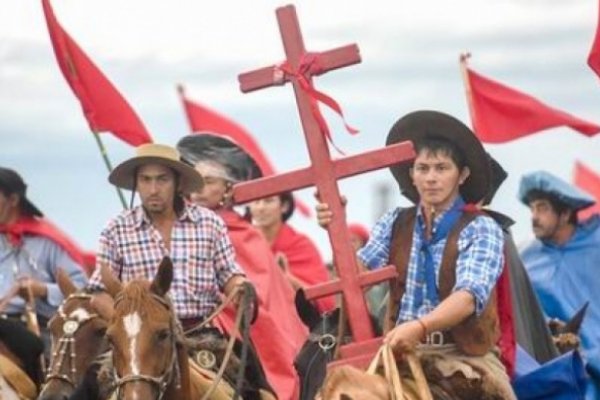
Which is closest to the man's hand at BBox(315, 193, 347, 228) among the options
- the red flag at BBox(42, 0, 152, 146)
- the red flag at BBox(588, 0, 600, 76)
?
the red flag at BBox(588, 0, 600, 76)

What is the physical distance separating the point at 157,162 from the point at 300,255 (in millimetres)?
7035

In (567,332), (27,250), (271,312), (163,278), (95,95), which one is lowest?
(567,332)

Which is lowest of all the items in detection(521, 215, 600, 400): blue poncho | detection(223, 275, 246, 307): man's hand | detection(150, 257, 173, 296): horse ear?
detection(521, 215, 600, 400): blue poncho

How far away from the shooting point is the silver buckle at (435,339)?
12.2 m

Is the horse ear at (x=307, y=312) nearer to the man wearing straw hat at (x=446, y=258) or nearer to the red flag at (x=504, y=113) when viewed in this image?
the man wearing straw hat at (x=446, y=258)

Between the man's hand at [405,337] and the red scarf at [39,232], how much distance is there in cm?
574

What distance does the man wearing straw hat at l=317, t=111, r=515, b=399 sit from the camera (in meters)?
11.9

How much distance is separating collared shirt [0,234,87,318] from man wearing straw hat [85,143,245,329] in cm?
295

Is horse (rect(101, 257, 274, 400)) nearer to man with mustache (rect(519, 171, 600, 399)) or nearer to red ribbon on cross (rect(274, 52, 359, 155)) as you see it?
red ribbon on cross (rect(274, 52, 359, 155))

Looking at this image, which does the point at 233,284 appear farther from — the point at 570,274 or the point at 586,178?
the point at 586,178

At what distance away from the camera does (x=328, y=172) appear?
480 inches

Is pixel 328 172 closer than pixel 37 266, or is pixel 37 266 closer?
pixel 328 172

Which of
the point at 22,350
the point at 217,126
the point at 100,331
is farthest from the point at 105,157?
the point at 217,126

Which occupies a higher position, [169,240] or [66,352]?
[169,240]
